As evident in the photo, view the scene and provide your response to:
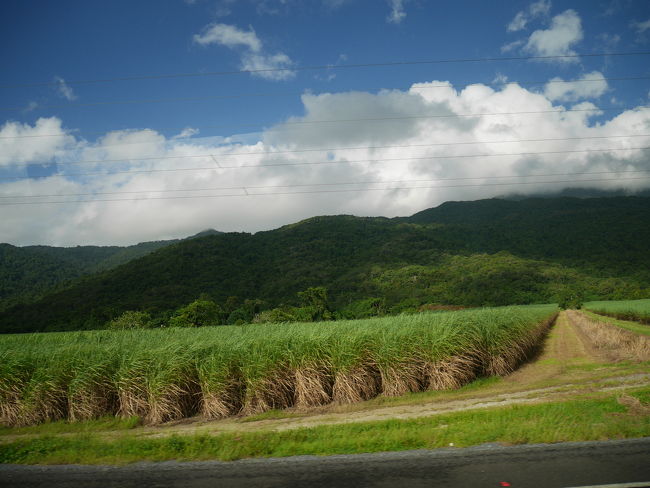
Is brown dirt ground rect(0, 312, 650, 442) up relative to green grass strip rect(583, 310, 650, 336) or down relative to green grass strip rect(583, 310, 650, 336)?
up

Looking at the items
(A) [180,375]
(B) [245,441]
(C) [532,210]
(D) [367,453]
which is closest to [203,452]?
(B) [245,441]

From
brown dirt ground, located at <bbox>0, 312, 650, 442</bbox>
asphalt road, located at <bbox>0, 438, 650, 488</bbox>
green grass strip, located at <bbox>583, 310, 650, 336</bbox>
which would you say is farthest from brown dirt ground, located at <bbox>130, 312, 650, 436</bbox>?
green grass strip, located at <bbox>583, 310, 650, 336</bbox>

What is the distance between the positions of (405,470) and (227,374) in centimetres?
622

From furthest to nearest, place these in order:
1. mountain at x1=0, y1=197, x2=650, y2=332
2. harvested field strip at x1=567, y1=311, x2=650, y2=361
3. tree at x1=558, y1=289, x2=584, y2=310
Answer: tree at x1=558, y1=289, x2=584, y2=310 < mountain at x1=0, y1=197, x2=650, y2=332 < harvested field strip at x1=567, y1=311, x2=650, y2=361

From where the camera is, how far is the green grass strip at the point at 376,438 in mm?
6207

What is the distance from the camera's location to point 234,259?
339ft

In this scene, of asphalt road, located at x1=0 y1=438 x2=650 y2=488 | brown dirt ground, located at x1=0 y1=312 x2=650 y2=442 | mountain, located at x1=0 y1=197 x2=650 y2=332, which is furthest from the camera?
mountain, located at x1=0 y1=197 x2=650 y2=332

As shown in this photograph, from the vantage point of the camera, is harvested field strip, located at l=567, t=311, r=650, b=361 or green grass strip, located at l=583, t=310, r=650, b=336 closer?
harvested field strip, located at l=567, t=311, r=650, b=361

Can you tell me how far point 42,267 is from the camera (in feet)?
497

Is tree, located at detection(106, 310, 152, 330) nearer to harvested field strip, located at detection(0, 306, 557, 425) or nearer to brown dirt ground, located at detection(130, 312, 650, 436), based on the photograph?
harvested field strip, located at detection(0, 306, 557, 425)

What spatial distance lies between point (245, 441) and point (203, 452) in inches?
29.7

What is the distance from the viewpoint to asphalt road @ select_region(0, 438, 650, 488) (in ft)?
15.8

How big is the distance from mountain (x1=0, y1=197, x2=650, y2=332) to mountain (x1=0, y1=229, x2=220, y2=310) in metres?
32.8

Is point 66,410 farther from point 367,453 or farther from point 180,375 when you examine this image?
point 367,453
